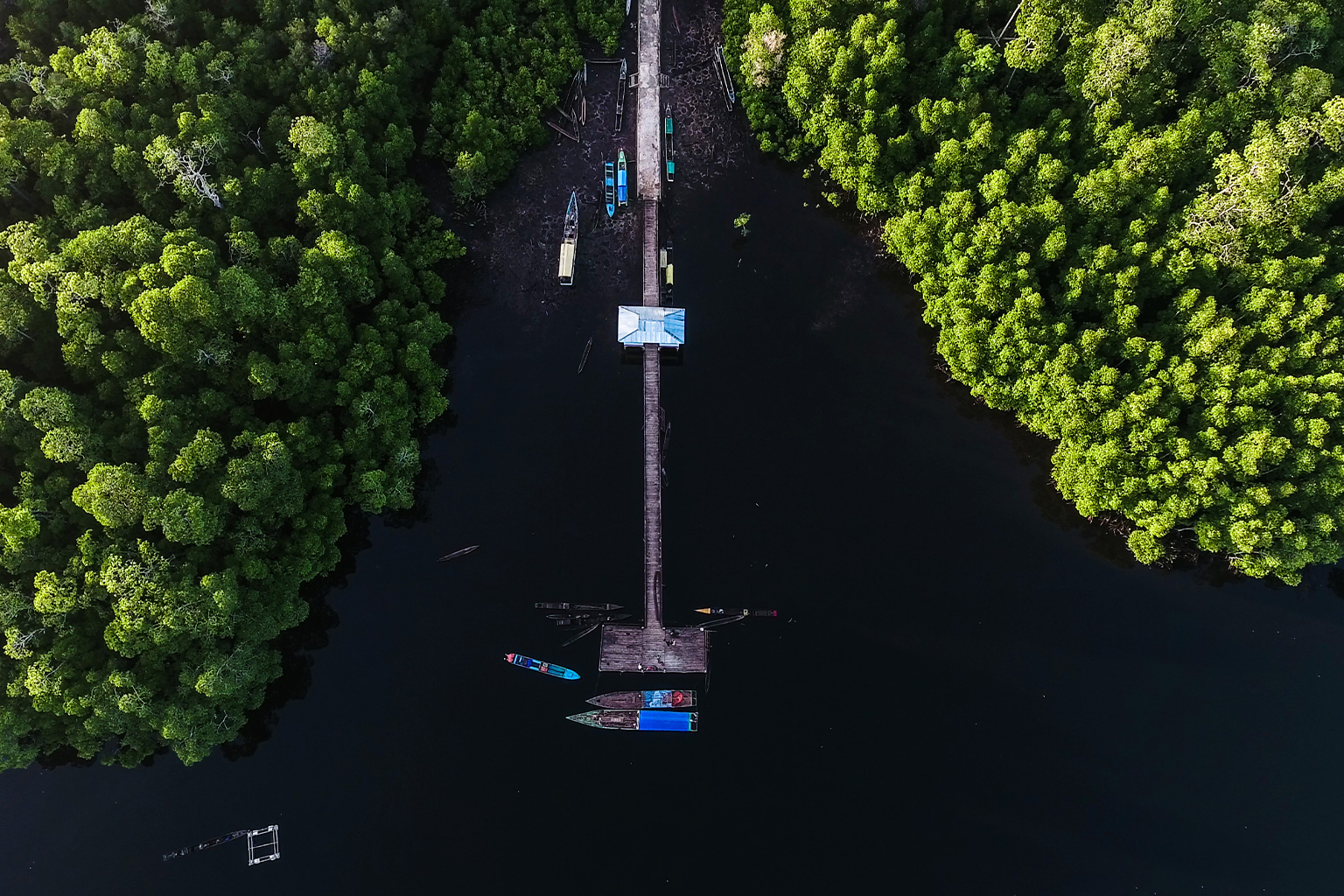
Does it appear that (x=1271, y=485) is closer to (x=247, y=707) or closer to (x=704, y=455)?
(x=704, y=455)

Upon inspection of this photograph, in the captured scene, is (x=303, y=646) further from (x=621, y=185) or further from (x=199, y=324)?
(x=621, y=185)

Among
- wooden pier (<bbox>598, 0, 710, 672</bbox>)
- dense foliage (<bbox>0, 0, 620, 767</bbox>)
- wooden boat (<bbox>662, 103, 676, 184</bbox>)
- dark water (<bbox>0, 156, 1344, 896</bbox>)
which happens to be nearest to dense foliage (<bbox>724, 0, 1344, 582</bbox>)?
dark water (<bbox>0, 156, 1344, 896</bbox>)

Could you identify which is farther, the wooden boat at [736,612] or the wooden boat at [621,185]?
the wooden boat at [621,185]

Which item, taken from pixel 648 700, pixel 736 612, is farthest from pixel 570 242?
pixel 648 700

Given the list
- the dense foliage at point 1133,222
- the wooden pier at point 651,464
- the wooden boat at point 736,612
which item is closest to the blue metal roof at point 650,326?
the wooden pier at point 651,464

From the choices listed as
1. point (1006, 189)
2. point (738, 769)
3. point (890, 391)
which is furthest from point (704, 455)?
point (1006, 189)

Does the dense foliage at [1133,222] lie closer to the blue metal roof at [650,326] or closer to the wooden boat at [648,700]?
the blue metal roof at [650,326]
